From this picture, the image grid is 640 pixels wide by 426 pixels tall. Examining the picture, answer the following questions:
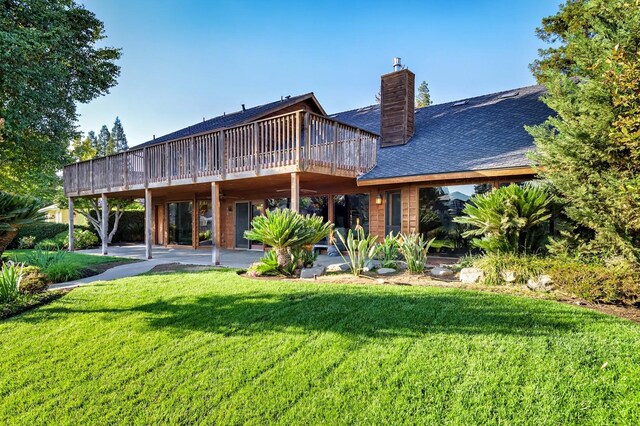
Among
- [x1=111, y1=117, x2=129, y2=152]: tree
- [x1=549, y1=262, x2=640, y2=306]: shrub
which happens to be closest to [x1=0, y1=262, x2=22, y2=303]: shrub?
[x1=549, y1=262, x2=640, y2=306]: shrub

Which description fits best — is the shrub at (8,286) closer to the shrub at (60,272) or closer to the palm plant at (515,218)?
the shrub at (60,272)

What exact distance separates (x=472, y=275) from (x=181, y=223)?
46.4 ft

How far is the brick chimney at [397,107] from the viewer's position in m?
11.2

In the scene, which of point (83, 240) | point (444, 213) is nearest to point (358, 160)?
point (444, 213)

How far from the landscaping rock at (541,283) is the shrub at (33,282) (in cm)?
782

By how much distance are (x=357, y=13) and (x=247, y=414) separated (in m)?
11.3

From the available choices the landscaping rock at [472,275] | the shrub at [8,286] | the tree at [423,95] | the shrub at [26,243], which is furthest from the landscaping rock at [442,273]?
the tree at [423,95]

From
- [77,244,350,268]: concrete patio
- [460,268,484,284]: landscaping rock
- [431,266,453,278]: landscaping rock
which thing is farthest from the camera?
[77,244,350,268]: concrete patio

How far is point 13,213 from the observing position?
562cm

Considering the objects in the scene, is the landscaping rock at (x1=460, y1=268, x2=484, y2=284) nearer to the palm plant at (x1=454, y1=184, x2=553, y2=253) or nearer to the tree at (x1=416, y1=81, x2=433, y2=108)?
the palm plant at (x1=454, y1=184, x2=553, y2=253)

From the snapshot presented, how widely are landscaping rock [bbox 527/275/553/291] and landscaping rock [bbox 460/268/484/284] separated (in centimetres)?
68

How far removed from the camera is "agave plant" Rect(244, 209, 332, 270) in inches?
250

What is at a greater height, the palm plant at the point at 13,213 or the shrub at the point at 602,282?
the palm plant at the point at 13,213

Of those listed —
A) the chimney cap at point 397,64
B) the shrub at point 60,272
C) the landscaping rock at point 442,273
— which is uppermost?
the chimney cap at point 397,64
